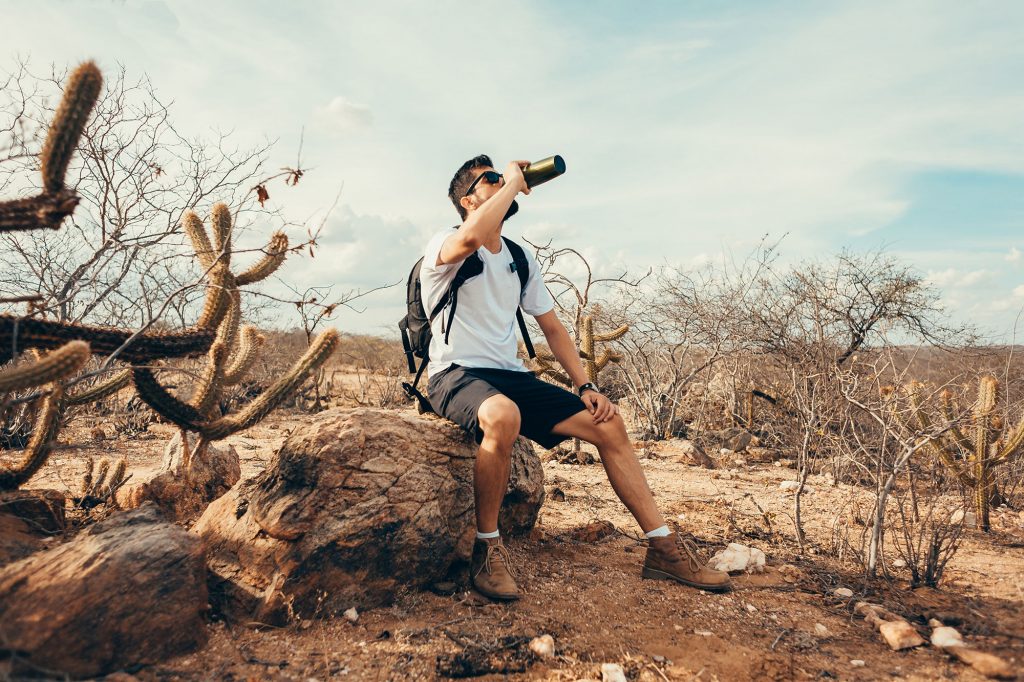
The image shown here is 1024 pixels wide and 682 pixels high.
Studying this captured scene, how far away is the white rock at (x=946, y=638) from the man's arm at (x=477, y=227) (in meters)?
2.73

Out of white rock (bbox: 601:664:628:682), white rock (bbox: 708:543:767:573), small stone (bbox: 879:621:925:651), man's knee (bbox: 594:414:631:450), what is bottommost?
white rock (bbox: 601:664:628:682)

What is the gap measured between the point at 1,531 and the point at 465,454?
227cm

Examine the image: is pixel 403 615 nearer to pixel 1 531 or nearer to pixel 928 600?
pixel 1 531

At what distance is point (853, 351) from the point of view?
978 cm

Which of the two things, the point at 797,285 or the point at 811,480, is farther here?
the point at 797,285

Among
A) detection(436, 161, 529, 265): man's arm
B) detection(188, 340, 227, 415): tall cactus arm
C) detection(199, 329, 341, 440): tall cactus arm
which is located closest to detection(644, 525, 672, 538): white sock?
detection(436, 161, 529, 265): man's arm

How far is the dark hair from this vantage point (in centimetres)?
391

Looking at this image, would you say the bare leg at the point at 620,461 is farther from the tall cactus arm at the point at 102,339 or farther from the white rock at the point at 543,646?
the tall cactus arm at the point at 102,339

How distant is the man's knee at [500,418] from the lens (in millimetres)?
3268

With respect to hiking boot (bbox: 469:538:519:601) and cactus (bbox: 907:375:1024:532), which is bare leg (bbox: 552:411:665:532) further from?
cactus (bbox: 907:375:1024:532)

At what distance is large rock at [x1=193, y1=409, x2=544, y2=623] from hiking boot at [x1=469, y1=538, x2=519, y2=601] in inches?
6.7

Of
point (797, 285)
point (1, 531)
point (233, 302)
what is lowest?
Result: point (1, 531)

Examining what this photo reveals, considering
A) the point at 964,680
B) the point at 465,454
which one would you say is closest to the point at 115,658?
the point at 465,454

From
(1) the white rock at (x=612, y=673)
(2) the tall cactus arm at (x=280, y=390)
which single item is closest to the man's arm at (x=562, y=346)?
(2) the tall cactus arm at (x=280, y=390)
